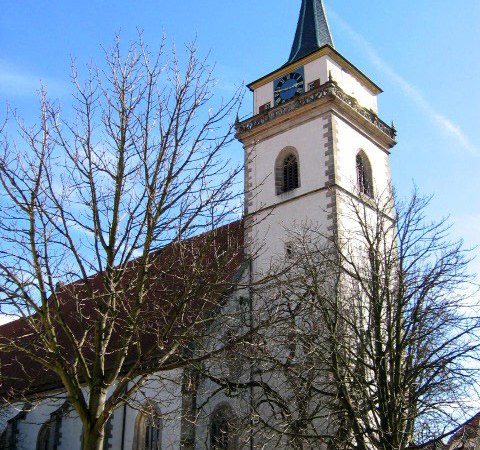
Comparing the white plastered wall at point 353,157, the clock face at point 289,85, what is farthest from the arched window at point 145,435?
the clock face at point 289,85

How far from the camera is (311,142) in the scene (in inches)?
808

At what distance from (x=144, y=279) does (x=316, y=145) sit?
13.7 m

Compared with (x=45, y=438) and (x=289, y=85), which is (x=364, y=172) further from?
(x=45, y=438)

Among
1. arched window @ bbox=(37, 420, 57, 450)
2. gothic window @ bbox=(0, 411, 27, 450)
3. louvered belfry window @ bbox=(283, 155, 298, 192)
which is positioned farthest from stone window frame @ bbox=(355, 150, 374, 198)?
gothic window @ bbox=(0, 411, 27, 450)

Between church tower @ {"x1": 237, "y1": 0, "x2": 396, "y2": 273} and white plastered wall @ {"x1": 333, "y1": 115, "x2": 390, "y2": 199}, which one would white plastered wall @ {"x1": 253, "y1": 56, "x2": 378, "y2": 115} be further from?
white plastered wall @ {"x1": 333, "y1": 115, "x2": 390, "y2": 199}

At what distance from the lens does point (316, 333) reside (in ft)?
42.0

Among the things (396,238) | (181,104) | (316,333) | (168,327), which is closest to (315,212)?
(396,238)

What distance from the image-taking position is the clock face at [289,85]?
2202cm

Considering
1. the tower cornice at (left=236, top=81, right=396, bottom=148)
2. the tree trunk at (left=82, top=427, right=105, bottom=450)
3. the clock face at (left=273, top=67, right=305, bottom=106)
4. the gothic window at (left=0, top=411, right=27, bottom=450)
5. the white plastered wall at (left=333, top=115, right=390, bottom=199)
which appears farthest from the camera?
the clock face at (left=273, top=67, right=305, bottom=106)

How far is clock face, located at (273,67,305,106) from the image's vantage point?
22016 mm

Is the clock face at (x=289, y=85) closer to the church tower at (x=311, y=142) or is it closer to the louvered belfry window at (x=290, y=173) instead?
the church tower at (x=311, y=142)

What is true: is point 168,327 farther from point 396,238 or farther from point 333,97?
point 333,97

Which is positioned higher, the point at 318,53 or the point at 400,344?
the point at 318,53

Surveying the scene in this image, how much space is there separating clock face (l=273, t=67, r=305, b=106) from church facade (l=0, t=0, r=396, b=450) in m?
0.04
